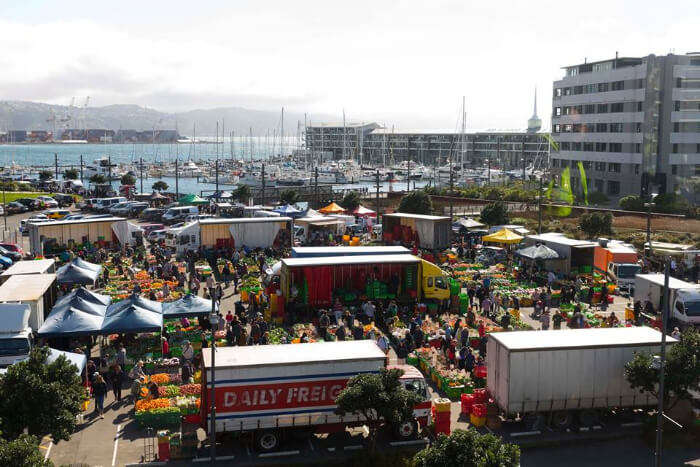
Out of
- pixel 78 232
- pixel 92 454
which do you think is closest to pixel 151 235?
pixel 78 232

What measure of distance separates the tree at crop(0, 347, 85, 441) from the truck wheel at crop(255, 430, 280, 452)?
3.97 m

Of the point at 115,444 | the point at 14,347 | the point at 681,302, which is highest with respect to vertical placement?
the point at 681,302

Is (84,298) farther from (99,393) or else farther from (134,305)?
(99,393)

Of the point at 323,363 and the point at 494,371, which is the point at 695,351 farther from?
the point at 323,363

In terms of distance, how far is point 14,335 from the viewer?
63.3ft

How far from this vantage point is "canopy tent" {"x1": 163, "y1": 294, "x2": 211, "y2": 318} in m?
23.5

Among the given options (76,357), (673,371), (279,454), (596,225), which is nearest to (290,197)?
Result: (596,225)

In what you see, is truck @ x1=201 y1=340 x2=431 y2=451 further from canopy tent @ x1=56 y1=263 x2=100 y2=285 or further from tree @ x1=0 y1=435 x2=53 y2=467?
canopy tent @ x1=56 y1=263 x2=100 y2=285

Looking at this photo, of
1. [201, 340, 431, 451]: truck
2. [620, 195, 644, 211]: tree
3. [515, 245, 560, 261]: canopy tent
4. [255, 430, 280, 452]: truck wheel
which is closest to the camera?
[201, 340, 431, 451]: truck

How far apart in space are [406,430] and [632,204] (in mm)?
49372

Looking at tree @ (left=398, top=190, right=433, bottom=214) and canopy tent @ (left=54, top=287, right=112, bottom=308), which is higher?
tree @ (left=398, top=190, right=433, bottom=214)

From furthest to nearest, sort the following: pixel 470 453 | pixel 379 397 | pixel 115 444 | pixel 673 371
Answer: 1. pixel 115 444
2. pixel 673 371
3. pixel 379 397
4. pixel 470 453

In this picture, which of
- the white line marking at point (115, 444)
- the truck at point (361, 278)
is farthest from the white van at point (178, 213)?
the white line marking at point (115, 444)

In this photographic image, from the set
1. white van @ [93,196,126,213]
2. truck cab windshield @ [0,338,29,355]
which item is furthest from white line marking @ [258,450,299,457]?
white van @ [93,196,126,213]
